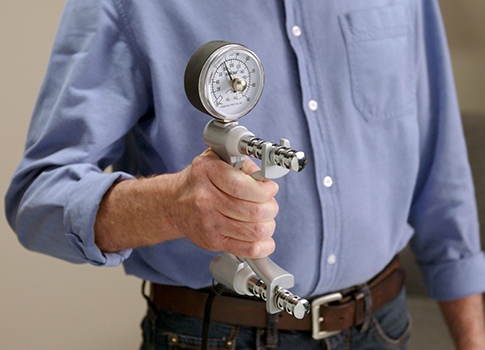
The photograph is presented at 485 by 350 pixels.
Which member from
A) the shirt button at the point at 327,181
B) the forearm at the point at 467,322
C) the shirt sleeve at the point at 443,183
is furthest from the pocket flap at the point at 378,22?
the forearm at the point at 467,322

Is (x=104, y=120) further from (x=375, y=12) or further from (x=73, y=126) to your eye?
(x=375, y=12)

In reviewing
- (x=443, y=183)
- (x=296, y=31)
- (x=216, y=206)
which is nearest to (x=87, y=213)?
(x=216, y=206)

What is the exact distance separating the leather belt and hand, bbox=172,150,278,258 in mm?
321

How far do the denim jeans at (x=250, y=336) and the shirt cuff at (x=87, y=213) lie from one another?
24 cm

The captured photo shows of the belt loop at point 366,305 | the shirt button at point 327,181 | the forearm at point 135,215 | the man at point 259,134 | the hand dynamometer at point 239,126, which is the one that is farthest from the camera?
the belt loop at point 366,305

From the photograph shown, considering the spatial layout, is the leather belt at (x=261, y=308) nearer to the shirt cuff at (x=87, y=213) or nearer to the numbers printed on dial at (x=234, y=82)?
the shirt cuff at (x=87, y=213)

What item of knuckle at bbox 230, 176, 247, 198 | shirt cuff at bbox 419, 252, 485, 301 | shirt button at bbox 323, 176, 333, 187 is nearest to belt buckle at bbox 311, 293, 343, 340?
shirt button at bbox 323, 176, 333, 187

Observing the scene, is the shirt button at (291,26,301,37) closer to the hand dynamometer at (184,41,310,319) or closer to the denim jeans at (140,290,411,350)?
the hand dynamometer at (184,41,310,319)

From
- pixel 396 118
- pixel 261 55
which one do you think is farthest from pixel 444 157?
pixel 261 55

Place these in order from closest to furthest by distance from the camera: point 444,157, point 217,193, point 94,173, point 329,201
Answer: point 217,193, point 94,173, point 329,201, point 444,157

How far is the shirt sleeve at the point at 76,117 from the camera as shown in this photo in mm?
736

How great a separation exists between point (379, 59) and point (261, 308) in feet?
1.70

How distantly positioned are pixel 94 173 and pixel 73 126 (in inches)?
3.7

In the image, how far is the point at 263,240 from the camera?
55cm
